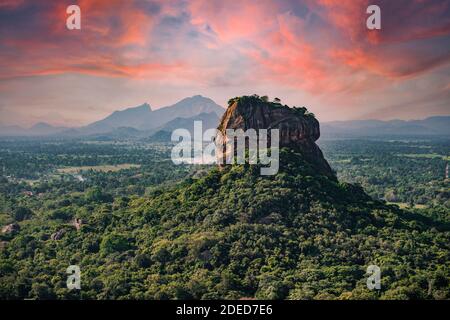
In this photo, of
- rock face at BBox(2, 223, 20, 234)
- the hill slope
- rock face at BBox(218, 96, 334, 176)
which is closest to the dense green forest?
the hill slope

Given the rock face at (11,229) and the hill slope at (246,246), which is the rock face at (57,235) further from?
the rock face at (11,229)

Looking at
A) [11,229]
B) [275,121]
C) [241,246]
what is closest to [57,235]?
[11,229]

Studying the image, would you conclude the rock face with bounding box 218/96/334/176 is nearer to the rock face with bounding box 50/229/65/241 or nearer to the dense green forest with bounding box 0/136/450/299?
the dense green forest with bounding box 0/136/450/299

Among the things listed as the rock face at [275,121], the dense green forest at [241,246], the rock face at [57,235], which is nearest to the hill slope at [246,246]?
the dense green forest at [241,246]

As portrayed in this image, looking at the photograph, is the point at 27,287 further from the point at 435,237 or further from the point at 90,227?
the point at 435,237

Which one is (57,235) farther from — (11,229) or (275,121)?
(275,121)

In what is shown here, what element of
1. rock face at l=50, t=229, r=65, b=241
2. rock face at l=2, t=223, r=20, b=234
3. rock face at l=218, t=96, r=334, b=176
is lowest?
rock face at l=2, t=223, r=20, b=234

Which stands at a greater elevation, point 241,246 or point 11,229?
point 241,246

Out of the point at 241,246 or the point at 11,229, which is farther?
the point at 11,229

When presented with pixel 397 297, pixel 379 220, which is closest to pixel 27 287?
pixel 397 297
